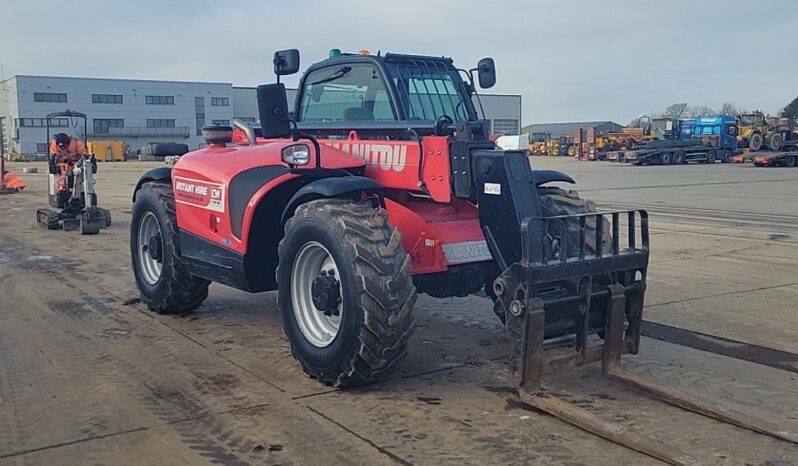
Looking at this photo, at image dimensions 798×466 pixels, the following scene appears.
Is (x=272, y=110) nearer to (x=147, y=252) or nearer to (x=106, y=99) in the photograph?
(x=147, y=252)

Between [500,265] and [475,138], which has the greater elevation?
[475,138]

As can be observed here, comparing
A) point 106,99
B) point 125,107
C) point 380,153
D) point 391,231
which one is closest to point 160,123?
point 125,107

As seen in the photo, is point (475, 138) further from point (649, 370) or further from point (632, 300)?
point (649, 370)

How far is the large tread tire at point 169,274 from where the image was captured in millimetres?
6977

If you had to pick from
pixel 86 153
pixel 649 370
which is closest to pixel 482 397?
pixel 649 370

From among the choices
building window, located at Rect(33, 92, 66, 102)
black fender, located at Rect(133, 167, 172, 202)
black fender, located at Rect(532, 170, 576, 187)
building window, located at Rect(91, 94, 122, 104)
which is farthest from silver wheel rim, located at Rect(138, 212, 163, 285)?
building window, located at Rect(91, 94, 122, 104)

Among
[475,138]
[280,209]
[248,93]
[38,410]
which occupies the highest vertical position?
[248,93]

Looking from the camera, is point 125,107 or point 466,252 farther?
point 125,107

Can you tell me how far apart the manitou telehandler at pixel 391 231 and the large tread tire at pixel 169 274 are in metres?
0.02

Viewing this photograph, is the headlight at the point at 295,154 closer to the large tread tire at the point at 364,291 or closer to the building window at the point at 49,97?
the large tread tire at the point at 364,291

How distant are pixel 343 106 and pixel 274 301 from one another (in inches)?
96.3

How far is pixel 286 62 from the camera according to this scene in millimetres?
5625

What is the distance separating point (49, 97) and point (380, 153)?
80947mm

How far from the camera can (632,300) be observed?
5102mm
